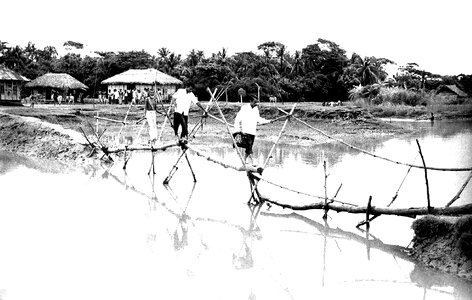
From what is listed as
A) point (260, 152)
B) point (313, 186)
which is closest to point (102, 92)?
point (260, 152)

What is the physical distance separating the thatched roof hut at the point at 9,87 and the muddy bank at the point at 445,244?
28773 millimetres

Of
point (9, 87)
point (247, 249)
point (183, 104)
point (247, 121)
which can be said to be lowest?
point (247, 249)

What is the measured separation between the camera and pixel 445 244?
652 centimetres

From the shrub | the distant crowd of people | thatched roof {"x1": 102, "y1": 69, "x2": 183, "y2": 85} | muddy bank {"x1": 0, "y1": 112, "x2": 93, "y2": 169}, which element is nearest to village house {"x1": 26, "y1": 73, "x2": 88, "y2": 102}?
the distant crowd of people

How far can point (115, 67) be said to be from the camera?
43438 millimetres

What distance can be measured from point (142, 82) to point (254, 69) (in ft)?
31.5

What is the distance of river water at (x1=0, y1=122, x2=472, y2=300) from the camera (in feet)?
19.4

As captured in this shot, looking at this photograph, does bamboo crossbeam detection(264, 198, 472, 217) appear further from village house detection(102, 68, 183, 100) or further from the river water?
village house detection(102, 68, 183, 100)

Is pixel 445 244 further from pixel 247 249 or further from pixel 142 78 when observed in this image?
pixel 142 78

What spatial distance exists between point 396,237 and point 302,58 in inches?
1577

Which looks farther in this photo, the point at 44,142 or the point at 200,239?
the point at 44,142

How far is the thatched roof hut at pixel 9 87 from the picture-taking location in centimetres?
3112

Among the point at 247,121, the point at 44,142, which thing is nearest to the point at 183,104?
the point at 247,121

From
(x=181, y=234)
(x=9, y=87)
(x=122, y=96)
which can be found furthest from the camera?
(x=122, y=96)
